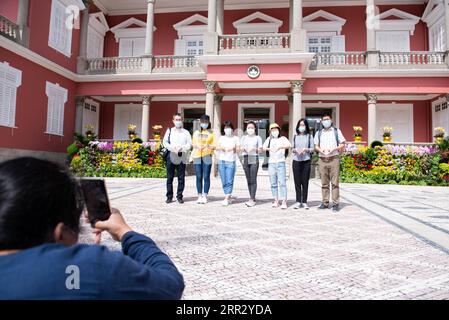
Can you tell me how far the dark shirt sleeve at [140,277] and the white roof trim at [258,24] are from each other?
1734 cm

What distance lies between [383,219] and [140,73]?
1317cm

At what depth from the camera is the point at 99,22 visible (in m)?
17.3

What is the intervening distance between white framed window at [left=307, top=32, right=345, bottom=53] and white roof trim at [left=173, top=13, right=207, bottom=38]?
5.68 meters

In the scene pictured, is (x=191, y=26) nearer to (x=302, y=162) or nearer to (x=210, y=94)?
(x=210, y=94)

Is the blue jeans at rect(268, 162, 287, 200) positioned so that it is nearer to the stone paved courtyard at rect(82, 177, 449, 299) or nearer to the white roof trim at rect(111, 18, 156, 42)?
the stone paved courtyard at rect(82, 177, 449, 299)

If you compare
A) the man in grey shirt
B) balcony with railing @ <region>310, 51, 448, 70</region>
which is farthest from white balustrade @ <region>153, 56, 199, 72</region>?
the man in grey shirt

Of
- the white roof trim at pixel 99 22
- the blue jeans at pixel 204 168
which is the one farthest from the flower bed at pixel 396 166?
the white roof trim at pixel 99 22

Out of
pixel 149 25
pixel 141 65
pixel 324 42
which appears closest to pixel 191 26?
pixel 149 25

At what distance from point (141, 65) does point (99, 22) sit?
452cm

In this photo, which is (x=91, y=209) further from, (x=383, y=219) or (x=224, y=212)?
(x=383, y=219)

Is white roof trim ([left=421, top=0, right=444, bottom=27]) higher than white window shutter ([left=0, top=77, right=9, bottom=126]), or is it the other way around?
white roof trim ([left=421, top=0, right=444, bottom=27])

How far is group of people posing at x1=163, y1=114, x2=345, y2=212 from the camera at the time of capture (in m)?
5.84

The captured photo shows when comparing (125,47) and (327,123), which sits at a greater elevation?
(125,47)

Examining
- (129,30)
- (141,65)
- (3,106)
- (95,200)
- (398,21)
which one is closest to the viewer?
(95,200)
